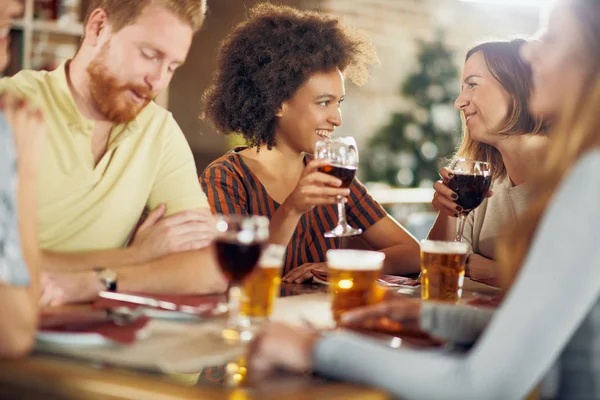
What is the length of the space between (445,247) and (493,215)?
1.19 meters

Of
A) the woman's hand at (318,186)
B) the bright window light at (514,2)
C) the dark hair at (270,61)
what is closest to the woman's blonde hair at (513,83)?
the dark hair at (270,61)

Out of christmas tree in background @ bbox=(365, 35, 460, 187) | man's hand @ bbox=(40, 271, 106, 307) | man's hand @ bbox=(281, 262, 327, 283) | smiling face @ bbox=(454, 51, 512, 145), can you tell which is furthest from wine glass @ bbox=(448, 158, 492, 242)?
christmas tree in background @ bbox=(365, 35, 460, 187)

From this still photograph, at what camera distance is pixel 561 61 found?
106 centimetres

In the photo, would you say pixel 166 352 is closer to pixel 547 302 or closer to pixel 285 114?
pixel 547 302

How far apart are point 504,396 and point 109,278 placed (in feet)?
2.95

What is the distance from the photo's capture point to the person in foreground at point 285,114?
2.61 m

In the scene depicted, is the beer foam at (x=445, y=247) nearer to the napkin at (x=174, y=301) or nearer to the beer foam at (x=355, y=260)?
the beer foam at (x=355, y=260)

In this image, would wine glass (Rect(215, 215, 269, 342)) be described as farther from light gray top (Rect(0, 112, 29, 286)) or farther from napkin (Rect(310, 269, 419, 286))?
napkin (Rect(310, 269, 419, 286))

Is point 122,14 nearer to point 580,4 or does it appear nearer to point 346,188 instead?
point 346,188

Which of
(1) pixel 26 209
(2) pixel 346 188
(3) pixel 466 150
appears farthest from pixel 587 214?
(3) pixel 466 150

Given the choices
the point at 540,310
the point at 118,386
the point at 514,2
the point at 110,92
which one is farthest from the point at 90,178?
the point at 514,2

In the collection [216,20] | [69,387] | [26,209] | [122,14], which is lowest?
[69,387]

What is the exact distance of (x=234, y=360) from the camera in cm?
109

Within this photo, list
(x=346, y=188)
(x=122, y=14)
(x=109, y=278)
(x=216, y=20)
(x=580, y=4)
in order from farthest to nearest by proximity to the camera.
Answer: (x=216, y=20) → (x=346, y=188) → (x=122, y=14) → (x=109, y=278) → (x=580, y=4)
